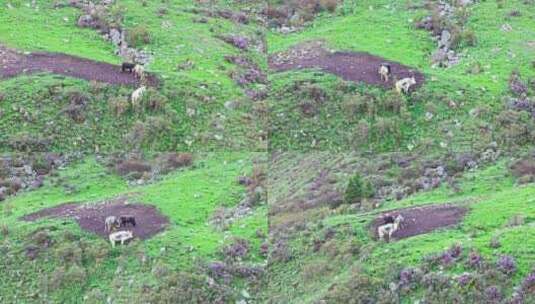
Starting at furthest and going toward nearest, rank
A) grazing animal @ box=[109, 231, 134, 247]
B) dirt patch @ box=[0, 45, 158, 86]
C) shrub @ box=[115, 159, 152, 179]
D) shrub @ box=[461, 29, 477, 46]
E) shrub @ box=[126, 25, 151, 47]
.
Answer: shrub @ box=[461, 29, 477, 46] → shrub @ box=[126, 25, 151, 47] → dirt patch @ box=[0, 45, 158, 86] → shrub @ box=[115, 159, 152, 179] → grazing animal @ box=[109, 231, 134, 247]

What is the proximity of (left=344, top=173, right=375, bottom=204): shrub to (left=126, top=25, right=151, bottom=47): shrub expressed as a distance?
45.2 feet

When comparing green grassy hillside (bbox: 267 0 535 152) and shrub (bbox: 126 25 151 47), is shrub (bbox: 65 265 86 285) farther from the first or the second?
shrub (bbox: 126 25 151 47)

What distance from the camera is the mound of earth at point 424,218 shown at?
43.8 meters

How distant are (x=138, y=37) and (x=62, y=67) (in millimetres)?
5128

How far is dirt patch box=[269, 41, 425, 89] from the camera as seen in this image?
5425 centimetres

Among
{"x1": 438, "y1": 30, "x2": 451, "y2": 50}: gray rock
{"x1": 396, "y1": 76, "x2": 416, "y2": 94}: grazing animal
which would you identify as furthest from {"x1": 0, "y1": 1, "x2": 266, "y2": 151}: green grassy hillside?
{"x1": 438, "y1": 30, "x2": 451, "y2": 50}: gray rock

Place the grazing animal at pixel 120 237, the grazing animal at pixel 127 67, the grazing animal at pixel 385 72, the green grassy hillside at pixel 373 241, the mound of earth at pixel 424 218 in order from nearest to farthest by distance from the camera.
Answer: the green grassy hillside at pixel 373 241 → the mound of earth at pixel 424 218 → the grazing animal at pixel 120 237 → the grazing animal at pixel 385 72 → the grazing animal at pixel 127 67

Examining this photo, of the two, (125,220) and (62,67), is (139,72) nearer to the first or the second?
(62,67)

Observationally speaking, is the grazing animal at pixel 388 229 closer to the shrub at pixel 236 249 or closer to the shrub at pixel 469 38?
the shrub at pixel 236 249

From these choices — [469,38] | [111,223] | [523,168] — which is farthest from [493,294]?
[469,38]

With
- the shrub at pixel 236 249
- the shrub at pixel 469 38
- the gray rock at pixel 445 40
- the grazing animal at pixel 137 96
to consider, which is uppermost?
the shrub at pixel 469 38

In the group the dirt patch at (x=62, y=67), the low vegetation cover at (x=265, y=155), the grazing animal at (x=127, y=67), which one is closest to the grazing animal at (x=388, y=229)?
the low vegetation cover at (x=265, y=155)

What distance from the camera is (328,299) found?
132 ft

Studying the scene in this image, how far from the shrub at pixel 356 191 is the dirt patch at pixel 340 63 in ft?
17.3
